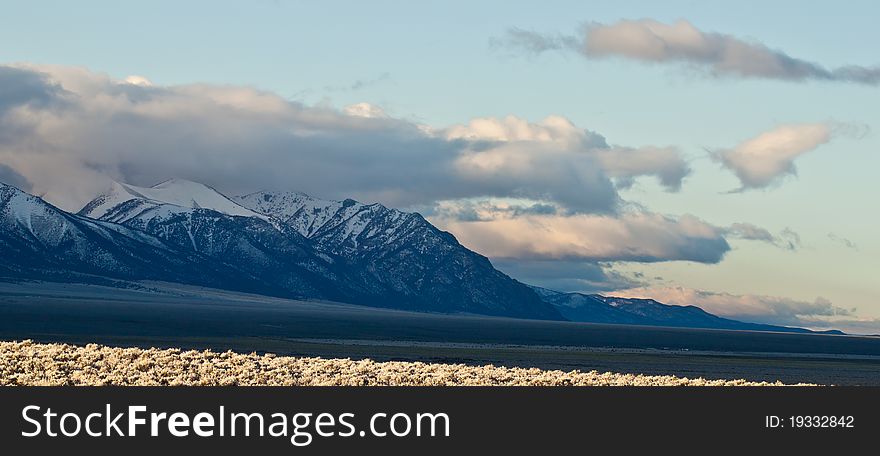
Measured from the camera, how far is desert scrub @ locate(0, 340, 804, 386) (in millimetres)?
39562

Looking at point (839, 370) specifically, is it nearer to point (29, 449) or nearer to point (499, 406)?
point (499, 406)

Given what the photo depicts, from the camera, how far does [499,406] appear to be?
28.0m

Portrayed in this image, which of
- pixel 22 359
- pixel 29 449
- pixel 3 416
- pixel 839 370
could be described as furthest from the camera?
pixel 839 370

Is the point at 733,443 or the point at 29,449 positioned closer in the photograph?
the point at 29,449

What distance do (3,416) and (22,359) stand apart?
64.4 feet

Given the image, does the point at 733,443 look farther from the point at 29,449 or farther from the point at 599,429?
the point at 29,449

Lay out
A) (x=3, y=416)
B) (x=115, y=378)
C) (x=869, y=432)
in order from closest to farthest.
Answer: (x=3, y=416)
(x=869, y=432)
(x=115, y=378)

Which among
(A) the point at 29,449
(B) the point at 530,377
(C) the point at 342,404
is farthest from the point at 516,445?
(B) the point at 530,377

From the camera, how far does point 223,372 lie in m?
43.2

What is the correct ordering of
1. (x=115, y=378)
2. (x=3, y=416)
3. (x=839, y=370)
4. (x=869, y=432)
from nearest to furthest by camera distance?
(x=3, y=416)
(x=869, y=432)
(x=115, y=378)
(x=839, y=370)

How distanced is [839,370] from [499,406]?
9457 centimetres

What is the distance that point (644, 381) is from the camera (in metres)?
46.2

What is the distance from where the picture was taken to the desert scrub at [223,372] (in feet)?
130

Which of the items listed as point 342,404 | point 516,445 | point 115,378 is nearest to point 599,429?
point 516,445
